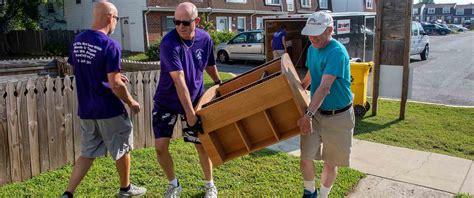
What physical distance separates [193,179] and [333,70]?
215 centimetres

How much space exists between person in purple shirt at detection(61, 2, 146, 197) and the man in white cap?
1587mm

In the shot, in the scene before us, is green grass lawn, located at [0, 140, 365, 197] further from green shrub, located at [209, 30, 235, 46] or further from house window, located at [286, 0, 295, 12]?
house window, located at [286, 0, 295, 12]

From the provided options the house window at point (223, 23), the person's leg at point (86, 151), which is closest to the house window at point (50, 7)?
the house window at point (223, 23)

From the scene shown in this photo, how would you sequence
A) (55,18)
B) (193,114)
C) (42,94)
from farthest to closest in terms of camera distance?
(55,18) → (42,94) → (193,114)

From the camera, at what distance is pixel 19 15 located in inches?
1032

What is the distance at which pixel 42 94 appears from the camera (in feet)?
15.1

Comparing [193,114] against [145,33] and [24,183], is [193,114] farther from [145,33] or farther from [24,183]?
[145,33]

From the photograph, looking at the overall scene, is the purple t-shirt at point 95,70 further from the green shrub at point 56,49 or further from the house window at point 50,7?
the house window at point 50,7

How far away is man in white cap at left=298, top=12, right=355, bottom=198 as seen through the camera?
10.8 feet

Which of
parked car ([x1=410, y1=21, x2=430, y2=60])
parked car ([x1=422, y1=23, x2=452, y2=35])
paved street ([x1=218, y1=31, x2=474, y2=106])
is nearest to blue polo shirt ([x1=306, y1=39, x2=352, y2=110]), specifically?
paved street ([x1=218, y1=31, x2=474, y2=106])

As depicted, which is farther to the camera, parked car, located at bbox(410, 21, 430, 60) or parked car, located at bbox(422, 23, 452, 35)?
parked car, located at bbox(422, 23, 452, 35)

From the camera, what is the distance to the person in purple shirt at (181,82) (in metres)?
3.43

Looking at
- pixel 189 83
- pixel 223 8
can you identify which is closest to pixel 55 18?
pixel 223 8

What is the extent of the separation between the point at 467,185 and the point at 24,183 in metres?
4.89
